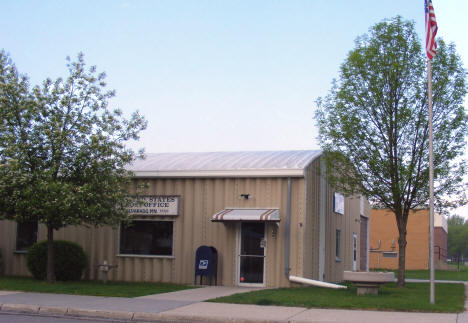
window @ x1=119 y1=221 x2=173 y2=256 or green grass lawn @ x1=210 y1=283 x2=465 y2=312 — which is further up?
window @ x1=119 y1=221 x2=173 y2=256

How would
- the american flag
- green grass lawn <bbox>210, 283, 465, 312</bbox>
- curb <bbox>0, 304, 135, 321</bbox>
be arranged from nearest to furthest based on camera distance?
curb <bbox>0, 304, 135, 321</bbox> < green grass lawn <bbox>210, 283, 465, 312</bbox> < the american flag

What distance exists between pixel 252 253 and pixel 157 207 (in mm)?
3569

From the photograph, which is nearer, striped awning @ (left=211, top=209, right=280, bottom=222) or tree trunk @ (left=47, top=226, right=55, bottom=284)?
tree trunk @ (left=47, top=226, right=55, bottom=284)

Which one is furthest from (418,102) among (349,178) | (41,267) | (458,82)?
(41,267)

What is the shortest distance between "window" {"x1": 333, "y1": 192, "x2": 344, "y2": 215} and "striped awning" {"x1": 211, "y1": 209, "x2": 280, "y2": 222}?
5.51 m

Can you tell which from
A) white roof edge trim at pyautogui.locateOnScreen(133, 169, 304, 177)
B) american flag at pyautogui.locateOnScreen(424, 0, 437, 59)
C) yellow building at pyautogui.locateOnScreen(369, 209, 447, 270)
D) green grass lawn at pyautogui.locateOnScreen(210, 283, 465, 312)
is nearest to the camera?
green grass lawn at pyautogui.locateOnScreen(210, 283, 465, 312)

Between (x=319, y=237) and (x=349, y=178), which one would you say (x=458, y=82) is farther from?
(x=319, y=237)

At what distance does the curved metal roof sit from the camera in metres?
18.9

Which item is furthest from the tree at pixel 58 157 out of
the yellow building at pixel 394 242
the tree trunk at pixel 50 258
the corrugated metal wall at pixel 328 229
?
the yellow building at pixel 394 242

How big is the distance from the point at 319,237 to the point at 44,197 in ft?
30.6

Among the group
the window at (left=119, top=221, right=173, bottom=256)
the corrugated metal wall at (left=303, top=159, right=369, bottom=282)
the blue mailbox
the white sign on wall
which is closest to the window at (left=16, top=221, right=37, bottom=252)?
the window at (left=119, top=221, right=173, bottom=256)

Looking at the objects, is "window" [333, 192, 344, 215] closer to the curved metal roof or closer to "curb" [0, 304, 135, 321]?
the curved metal roof

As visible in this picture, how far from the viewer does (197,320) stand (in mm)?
11750

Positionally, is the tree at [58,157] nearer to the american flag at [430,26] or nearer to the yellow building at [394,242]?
the american flag at [430,26]
